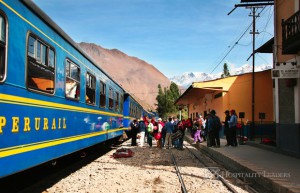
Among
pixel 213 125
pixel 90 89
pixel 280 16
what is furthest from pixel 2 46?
pixel 213 125

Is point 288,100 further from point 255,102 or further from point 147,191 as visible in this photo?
point 255,102

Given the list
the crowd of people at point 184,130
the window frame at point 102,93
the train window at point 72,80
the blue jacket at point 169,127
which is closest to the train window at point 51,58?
the train window at point 72,80

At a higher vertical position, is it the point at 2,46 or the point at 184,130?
the point at 2,46

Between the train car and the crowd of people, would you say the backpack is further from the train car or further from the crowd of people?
the train car

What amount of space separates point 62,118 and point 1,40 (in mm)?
3070

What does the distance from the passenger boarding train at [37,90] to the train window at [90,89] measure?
14 cm

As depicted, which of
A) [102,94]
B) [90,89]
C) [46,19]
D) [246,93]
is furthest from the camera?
[246,93]

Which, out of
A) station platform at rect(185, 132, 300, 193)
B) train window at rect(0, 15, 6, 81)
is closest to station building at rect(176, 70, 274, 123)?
station platform at rect(185, 132, 300, 193)

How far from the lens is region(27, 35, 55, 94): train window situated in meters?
6.32

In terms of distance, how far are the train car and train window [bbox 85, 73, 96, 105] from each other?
0.20 metres

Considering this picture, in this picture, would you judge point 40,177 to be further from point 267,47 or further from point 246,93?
point 246,93

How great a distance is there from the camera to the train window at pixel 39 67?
632 centimetres

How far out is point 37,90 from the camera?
21.6ft

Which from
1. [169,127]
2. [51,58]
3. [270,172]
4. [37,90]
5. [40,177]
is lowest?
[40,177]
